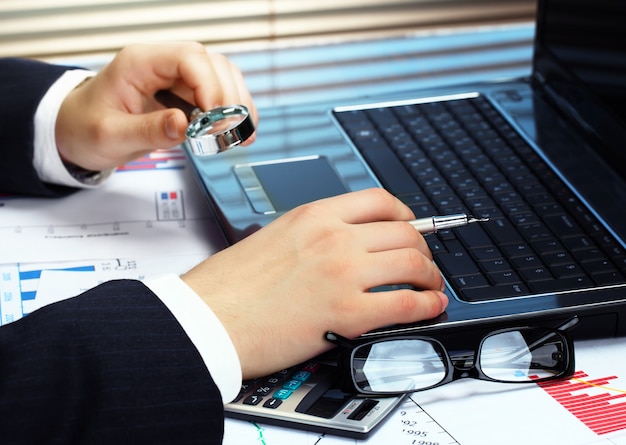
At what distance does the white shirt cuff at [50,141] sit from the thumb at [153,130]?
0.07 metres

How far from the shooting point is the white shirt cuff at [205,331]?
649 mm

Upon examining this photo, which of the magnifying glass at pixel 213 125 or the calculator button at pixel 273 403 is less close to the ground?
the magnifying glass at pixel 213 125

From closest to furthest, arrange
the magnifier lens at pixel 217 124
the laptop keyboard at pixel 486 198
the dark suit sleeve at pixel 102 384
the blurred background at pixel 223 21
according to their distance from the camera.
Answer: the dark suit sleeve at pixel 102 384 → the laptop keyboard at pixel 486 198 → the magnifier lens at pixel 217 124 → the blurred background at pixel 223 21

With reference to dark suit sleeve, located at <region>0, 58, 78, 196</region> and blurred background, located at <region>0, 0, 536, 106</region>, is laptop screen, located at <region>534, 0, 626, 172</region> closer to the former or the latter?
blurred background, located at <region>0, 0, 536, 106</region>

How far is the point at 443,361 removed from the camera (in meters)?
0.67

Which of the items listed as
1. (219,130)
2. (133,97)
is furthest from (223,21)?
(219,130)

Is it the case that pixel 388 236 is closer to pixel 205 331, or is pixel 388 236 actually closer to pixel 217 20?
pixel 205 331

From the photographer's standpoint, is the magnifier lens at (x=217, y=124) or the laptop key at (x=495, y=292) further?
the magnifier lens at (x=217, y=124)

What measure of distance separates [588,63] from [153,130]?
18.0 inches

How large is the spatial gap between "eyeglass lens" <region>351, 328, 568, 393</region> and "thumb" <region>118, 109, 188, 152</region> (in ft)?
1.04

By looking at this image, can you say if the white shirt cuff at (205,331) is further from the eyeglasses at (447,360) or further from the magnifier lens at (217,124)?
the magnifier lens at (217,124)

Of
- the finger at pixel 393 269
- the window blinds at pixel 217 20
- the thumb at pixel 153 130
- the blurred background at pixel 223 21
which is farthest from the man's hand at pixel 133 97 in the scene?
the window blinds at pixel 217 20

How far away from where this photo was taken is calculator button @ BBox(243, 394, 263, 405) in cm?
66

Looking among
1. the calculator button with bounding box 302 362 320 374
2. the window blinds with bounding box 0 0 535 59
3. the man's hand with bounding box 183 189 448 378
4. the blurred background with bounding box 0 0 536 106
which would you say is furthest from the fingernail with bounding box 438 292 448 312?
the window blinds with bounding box 0 0 535 59
